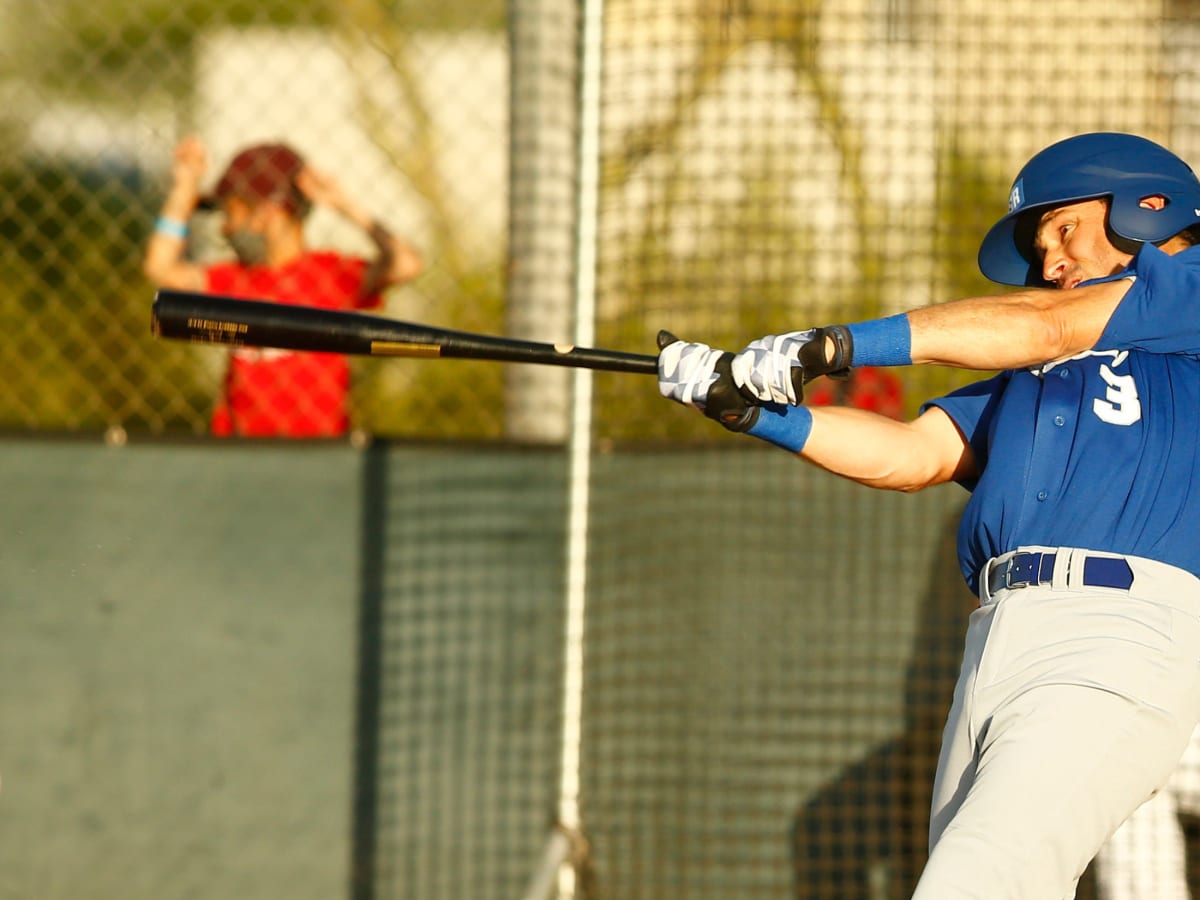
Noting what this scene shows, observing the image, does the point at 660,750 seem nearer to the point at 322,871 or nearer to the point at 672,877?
the point at 672,877

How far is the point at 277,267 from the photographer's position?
4605 millimetres

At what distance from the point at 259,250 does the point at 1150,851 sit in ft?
10.9

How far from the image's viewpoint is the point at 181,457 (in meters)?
4.53

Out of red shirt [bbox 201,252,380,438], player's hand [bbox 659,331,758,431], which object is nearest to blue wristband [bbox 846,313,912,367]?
player's hand [bbox 659,331,758,431]

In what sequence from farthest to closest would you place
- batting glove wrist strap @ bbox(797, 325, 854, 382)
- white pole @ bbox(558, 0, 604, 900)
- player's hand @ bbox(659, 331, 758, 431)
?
white pole @ bbox(558, 0, 604, 900), player's hand @ bbox(659, 331, 758, 431), batting glove wrist strap @ bbox(797, 325, 854, 382)

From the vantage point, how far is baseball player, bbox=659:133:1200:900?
8.09ft

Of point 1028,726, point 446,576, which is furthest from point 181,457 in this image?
point 1028,726

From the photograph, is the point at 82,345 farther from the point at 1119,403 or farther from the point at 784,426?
the point at 1119,403

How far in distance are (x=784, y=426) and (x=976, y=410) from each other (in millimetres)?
454

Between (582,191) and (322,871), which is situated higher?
(582,191)

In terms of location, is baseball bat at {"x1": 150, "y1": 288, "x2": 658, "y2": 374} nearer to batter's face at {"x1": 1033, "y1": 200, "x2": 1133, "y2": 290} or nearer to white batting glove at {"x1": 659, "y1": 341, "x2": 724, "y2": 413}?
white batting glove at {"x1": 659, "y1": 341, "x2": 724, "y2": 413}

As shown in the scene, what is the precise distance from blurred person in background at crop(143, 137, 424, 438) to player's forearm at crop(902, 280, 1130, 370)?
88.4 inches

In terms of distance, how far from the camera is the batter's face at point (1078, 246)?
2.88 meters

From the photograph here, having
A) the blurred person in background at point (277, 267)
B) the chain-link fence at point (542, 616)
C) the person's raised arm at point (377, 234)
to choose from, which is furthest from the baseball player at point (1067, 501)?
the blurred person in background at point (277, 267)
